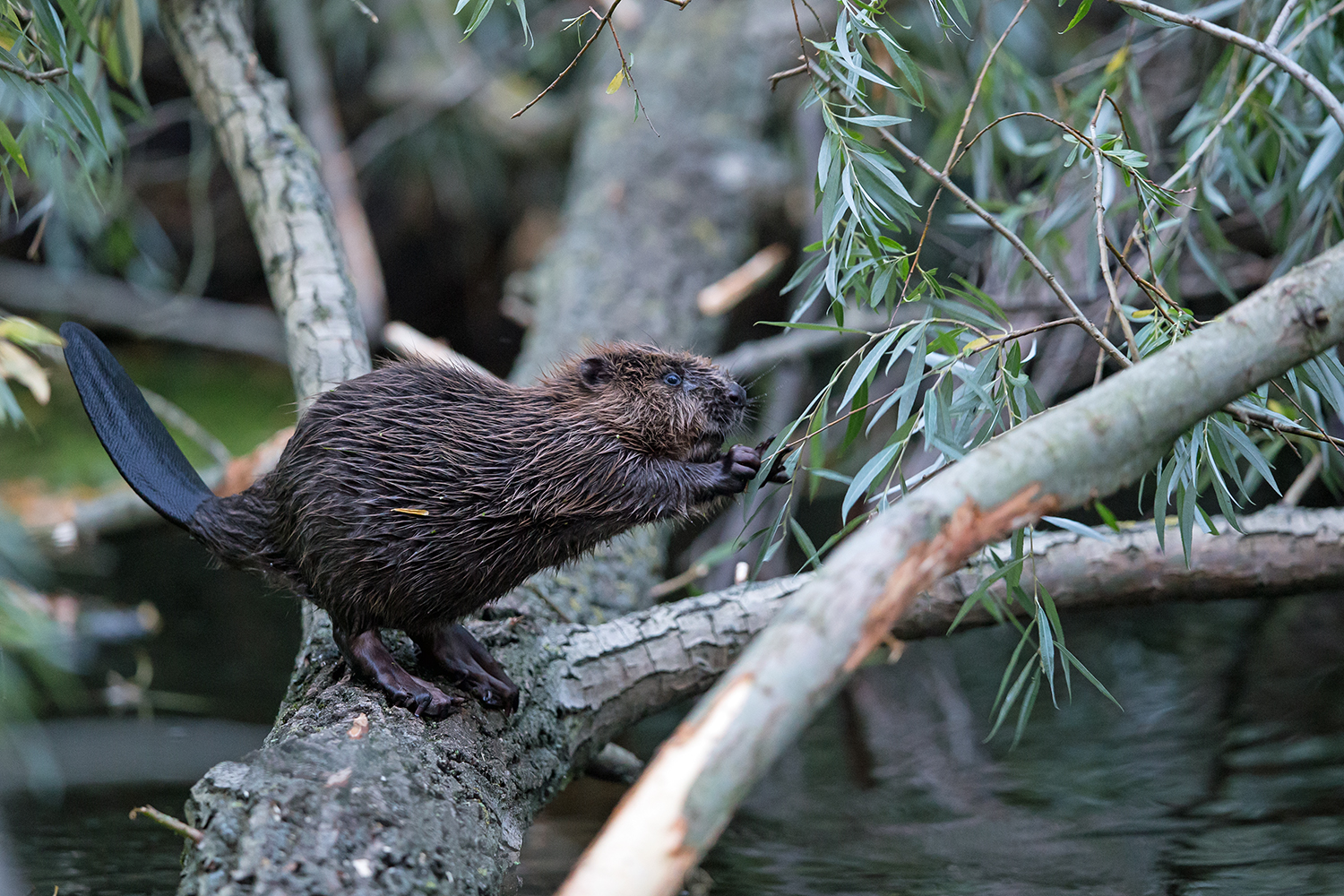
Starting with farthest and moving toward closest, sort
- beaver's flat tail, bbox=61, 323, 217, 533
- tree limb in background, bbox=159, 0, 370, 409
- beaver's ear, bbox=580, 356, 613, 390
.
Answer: tree limb in background, bbox=159, 0, 370, 409 < beaver's ear, bbox=580, 356, 613, 390 < beaver's flat tail, bbox=61, 323, 217, 533

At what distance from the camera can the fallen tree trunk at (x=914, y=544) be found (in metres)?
1.06

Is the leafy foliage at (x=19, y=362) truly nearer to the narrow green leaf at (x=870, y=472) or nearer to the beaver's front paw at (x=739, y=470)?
the beaver's front paw at (x=739, y=470)

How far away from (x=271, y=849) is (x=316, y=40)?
246 inches

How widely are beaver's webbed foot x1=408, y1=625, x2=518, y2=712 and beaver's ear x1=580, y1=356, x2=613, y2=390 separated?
556 millimetres

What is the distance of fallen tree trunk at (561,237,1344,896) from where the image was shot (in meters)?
1.06

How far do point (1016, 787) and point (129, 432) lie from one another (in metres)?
2.43

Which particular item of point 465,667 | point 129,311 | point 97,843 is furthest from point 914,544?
point 129,311

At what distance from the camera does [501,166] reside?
6812 millimetres

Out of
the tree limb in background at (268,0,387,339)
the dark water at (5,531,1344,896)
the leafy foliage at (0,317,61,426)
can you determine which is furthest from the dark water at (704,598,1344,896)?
the tree limb in background at (268,0,387,339)

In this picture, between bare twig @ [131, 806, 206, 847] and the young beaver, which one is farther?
the young beaver

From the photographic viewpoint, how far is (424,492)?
73.6 inches

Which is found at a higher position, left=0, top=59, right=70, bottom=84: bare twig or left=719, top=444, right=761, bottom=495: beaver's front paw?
left=0, top=59, right=70, bottom=84: bare twig

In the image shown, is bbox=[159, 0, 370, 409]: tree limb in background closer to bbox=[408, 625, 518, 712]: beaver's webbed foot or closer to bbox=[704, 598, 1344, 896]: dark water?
bbox=[408, 625, 518, 712]: beaver's webbed foot

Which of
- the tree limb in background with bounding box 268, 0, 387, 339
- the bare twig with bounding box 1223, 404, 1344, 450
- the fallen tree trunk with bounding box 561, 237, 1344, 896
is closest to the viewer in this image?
the fallen tree trunk with bounding box 561, 237, 1344, 896
